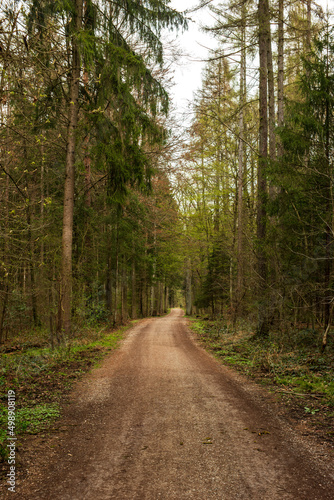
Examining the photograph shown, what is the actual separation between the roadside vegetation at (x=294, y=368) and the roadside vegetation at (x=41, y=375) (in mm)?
3712

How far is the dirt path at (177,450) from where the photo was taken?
3.00m

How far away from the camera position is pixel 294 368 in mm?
7172

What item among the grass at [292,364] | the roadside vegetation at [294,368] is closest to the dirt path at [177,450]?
the roadside vegetation at [294,368]

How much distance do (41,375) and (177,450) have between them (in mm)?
4369

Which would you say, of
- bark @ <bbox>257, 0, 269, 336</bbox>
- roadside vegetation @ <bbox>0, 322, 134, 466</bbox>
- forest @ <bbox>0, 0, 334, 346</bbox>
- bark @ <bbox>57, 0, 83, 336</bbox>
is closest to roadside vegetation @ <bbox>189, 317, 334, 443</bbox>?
forest @ <bbox>0, 0, 334, 346</bbox>

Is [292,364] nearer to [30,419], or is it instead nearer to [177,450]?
[177,450]

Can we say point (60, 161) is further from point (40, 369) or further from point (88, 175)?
point (40, 369)

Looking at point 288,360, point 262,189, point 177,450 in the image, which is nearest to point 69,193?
point 262,189

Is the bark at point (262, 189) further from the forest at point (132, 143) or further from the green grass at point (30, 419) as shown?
the green grass at point (30, 419)

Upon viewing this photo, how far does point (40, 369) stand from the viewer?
7324 mm

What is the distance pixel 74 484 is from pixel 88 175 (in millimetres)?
13507

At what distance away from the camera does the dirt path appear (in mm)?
3004

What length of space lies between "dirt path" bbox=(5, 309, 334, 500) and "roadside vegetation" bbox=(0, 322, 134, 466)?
1.28 feet

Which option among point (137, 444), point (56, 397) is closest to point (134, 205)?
point (56, 397)
